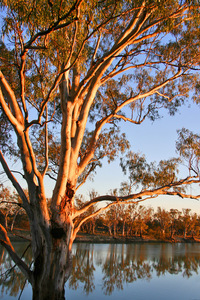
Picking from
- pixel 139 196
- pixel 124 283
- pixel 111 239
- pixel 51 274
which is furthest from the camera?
pixel 111 239

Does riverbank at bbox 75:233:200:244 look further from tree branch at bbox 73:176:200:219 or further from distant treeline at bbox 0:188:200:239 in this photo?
tree branch at bbox 73:176:200:219

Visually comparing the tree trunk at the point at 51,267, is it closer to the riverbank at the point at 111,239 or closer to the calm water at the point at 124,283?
the calm water at the point at 124,283

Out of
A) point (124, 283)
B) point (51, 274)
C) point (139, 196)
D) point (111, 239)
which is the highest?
point (139, 196)

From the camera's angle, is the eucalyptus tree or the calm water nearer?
the eucalyptus tree

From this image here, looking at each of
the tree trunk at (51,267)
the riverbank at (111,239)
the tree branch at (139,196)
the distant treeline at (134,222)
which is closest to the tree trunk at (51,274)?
the tree trunk at (51,267)

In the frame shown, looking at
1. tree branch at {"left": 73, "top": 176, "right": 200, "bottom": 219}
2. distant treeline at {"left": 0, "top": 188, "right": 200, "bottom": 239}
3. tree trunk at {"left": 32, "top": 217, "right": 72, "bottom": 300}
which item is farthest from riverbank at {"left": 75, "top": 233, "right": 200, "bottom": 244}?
tree trunk at {"left": 32, "top": 217, "right": 72, "bottom": 300}

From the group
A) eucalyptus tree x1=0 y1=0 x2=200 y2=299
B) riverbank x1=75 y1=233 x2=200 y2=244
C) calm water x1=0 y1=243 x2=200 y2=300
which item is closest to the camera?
eucalyptus tree x1=0 y1=0 x2=200 y2=299

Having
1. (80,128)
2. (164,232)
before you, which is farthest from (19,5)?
(164,232)

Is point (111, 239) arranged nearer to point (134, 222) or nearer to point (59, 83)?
point (134, 222)

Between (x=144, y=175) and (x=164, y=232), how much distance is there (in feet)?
66.4

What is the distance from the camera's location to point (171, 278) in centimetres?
700

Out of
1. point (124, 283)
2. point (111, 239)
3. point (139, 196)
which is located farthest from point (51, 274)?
point (111, 239)

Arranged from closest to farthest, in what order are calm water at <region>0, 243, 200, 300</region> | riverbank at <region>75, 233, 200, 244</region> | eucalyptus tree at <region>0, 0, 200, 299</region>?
Answer: eucalyptus tree at <region>0, 0, 200, 299</region>
calm water at <region>0, 243, 200, 300</region>
riverbank at <region>75, 233, 200, 244</region>

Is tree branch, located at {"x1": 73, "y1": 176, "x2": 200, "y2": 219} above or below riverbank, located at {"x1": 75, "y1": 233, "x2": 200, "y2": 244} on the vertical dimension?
above
